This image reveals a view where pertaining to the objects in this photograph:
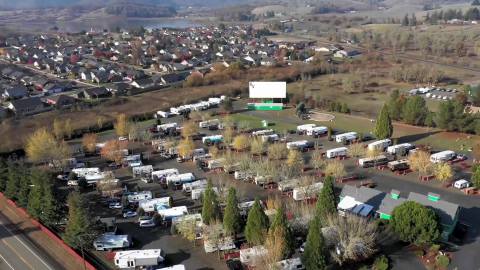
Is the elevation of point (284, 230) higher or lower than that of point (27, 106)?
lower

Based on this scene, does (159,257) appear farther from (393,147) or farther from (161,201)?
(393,147)

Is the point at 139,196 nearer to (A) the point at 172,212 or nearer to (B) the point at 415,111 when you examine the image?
(A) the point at 172,212

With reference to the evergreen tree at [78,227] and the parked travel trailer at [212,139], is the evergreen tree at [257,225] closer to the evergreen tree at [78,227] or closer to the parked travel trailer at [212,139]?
the evergreen tree at [78,227]

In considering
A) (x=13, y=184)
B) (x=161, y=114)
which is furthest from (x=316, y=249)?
(x=161, y=114)

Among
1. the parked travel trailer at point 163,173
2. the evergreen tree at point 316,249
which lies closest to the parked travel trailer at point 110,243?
the parked travel trailer at point 163,173

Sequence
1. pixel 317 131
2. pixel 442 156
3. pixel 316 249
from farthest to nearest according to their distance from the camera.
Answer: pixel 317 131
pixel 442 156
pixel 316 249

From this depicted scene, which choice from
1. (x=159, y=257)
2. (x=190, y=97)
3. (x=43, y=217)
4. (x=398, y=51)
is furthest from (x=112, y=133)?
(x=398, y=51)
